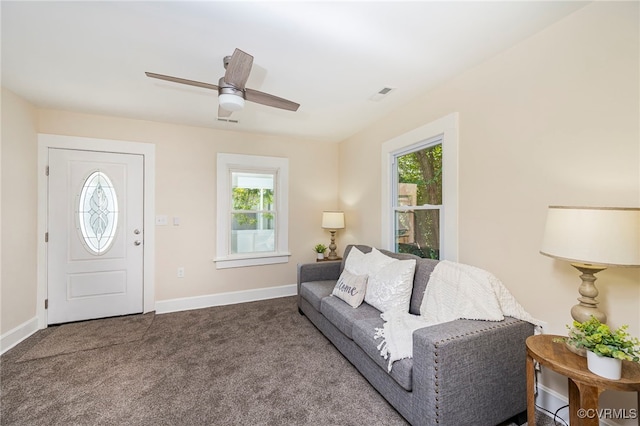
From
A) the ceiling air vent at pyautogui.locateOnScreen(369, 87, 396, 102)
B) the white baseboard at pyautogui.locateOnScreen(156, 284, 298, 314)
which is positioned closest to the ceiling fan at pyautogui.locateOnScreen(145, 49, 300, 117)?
the ceiling air vent at pyautogui.locateOnScreen(369, 87, 396, 102)

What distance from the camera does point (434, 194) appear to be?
264 centimetres

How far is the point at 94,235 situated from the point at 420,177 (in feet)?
12.5

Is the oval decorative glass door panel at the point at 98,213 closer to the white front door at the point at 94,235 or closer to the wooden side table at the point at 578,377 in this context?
the white front door at the point at 94,235

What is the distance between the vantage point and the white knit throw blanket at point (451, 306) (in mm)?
1706

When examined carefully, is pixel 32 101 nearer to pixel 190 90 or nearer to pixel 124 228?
pixel 124 228

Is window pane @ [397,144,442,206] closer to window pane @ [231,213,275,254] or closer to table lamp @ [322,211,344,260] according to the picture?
table lamp @ [322,211,344,260]

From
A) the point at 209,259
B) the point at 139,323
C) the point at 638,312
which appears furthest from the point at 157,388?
the point at 638,312

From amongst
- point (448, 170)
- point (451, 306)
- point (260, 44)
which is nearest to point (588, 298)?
point (451, 306)

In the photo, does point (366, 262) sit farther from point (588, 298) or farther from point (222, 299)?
point (222, 299)

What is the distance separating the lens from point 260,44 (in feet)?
6.10

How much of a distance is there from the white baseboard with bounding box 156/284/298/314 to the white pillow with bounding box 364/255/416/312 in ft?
6.56

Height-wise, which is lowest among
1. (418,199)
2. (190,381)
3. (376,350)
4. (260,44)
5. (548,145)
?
(190,381)

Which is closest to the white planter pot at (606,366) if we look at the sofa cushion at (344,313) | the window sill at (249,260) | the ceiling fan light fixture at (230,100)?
the sofa cushion at (344,313)

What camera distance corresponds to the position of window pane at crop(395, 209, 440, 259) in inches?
103
